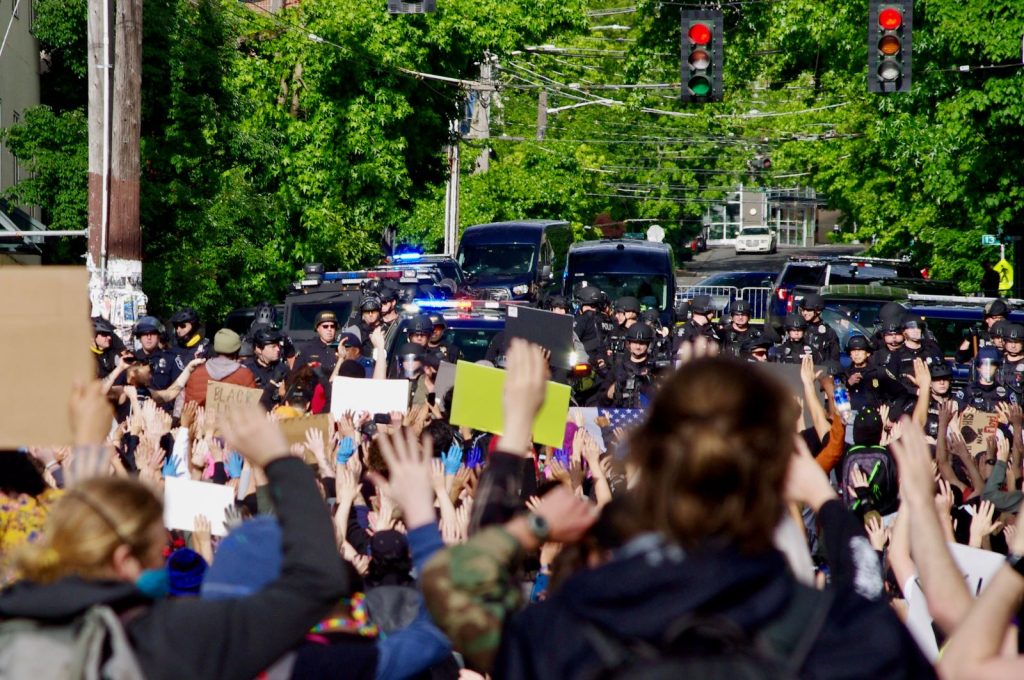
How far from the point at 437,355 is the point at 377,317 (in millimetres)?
1996

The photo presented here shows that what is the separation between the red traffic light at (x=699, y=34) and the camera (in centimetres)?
1628

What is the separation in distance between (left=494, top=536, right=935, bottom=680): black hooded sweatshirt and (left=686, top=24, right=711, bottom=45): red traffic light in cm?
1442

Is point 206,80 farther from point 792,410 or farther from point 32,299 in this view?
point 792,410

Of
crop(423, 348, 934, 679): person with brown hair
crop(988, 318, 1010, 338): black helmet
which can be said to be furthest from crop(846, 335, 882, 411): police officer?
crop(423, 348, 934, 679): person with brown hair

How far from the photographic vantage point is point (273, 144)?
2562 cm

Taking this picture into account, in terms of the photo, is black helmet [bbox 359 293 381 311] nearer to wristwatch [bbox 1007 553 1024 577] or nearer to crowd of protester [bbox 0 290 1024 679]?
crowd of protester [bbox 0 290 1024 679]

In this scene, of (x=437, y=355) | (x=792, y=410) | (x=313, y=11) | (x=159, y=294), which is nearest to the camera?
(x=792, y=410)

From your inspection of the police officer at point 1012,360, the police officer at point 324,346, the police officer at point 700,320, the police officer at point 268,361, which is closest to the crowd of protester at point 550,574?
the police officer at point 268,361

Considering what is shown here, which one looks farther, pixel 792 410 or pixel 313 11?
pixel 313 11

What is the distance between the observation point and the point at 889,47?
16.0 m

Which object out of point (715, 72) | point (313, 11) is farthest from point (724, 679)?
point (313, 11)

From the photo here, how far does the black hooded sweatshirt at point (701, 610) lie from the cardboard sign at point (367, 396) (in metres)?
6.81

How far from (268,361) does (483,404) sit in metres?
7.81

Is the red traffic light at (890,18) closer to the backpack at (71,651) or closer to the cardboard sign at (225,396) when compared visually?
the cardboard sign at (225,396)
